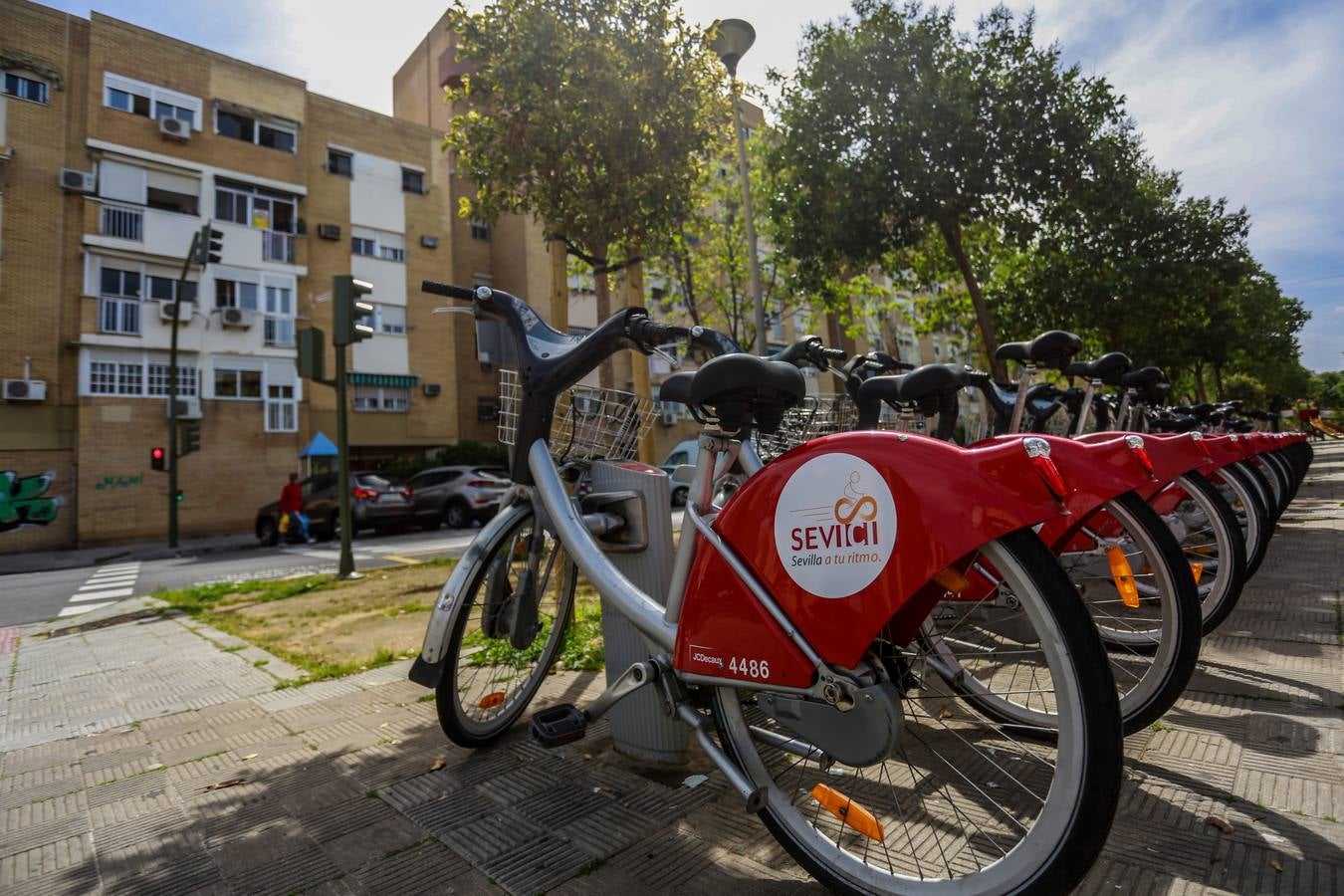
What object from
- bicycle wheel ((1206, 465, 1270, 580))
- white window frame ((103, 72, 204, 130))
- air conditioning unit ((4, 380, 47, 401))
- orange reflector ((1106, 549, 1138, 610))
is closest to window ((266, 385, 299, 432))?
air conditioning unit ((4, 380, 47, 401))

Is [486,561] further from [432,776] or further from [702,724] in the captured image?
[702,724]

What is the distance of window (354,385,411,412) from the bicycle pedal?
25.4 meters

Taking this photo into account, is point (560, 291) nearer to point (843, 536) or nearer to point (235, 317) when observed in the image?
point (843, 536)

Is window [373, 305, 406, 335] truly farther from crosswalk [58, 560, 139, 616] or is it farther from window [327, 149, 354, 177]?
crosswalk [58, 560, 139, 616]

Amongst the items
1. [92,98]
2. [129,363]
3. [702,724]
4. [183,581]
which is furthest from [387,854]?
[92,98]

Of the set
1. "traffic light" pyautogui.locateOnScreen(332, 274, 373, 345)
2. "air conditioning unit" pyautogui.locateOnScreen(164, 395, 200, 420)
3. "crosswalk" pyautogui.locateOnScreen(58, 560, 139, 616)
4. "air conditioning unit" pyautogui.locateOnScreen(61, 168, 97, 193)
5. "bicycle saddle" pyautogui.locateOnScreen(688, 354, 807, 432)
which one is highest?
"air conditioning unit" pyautogui.locateOnScreen(61, 168, 97, 193)

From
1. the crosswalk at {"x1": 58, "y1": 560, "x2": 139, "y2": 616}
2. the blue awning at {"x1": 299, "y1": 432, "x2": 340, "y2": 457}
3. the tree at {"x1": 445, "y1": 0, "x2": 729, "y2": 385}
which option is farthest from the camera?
the blue awning at {"x1": 299, "y1": 432, "x2": 340, "y2": 457}

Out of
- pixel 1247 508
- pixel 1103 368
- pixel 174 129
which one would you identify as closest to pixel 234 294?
pixel 174 129

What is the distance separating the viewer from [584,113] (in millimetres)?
5680

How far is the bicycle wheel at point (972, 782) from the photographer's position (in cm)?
132

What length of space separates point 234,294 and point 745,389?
25912mm

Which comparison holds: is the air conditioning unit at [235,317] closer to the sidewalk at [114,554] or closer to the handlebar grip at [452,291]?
the sidewalk at [114,554]

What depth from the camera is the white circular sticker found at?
1.50 m

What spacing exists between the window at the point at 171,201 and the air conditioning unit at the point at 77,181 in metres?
1.36
